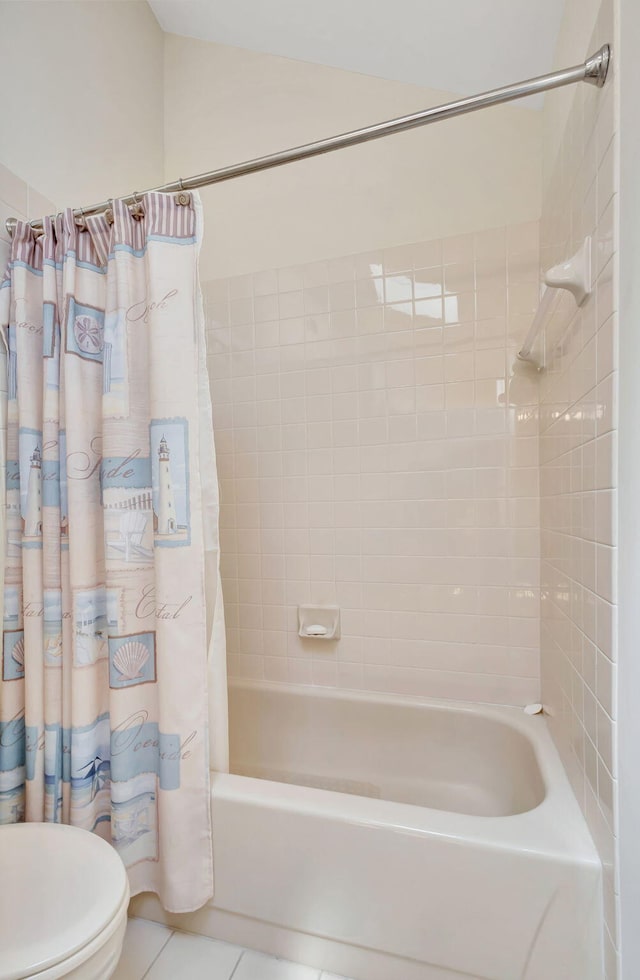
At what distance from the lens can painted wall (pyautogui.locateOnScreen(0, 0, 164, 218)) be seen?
4.12ft

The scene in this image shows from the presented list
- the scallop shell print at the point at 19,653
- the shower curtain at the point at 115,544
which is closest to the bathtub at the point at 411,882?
the shower curtain at the point at 115,544

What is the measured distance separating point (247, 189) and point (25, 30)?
2.44ft

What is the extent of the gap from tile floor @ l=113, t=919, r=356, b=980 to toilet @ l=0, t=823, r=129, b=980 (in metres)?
0.40

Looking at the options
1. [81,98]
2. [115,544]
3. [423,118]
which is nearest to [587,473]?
[423,118]

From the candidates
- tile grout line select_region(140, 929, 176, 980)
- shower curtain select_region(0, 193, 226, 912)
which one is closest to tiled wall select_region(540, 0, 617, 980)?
shower curtain select_region(0, 193, 226, 912)

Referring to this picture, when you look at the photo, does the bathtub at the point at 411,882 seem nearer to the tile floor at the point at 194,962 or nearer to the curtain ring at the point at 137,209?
the tile floor at the point at 194,962

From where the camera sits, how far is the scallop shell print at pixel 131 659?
112 cm

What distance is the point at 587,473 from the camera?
90 cm

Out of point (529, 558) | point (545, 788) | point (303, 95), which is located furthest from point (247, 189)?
point (545, 788)

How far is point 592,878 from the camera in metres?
0.85

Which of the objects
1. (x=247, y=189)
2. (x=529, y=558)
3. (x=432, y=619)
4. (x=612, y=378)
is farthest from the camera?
(x=247, y=189)

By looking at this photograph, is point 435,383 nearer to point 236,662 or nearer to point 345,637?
point 345,637

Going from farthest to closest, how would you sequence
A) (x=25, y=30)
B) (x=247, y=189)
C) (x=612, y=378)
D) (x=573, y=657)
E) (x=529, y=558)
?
(x=247, y=189) → (x=529, y=558) → (x=25, y=30) → (x=573, y=657) → (x=612, y=378)

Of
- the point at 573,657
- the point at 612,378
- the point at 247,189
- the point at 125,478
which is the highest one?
the point at 247,189
